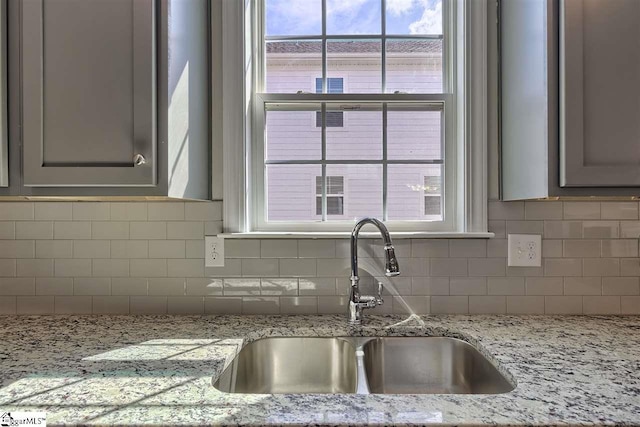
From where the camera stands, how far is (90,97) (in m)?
1.13

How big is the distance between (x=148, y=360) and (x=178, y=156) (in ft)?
1.95

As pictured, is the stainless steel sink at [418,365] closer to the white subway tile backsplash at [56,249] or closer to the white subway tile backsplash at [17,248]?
the white subway tile backsplash at [56,249]

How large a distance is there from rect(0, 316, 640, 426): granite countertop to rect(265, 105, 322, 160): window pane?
655 millimetres

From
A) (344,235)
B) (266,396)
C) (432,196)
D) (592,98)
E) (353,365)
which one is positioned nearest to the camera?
(266,396)

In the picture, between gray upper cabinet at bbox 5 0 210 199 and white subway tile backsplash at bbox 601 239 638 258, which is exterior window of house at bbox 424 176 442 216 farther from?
gray upper cabinet at bbox 5 0 210 199

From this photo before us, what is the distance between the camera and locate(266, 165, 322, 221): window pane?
1.62m

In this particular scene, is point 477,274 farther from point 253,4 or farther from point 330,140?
point 253,4

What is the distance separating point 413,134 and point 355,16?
1.79 feet

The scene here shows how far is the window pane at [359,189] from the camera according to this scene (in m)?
1.62

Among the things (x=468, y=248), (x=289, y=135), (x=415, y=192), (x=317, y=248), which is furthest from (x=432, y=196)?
(x=289, y=135)

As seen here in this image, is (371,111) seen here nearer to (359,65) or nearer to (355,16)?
(359,65)

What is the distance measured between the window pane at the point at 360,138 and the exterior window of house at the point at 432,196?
23 cm

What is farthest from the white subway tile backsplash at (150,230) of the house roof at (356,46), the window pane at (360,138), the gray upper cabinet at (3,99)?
the house roof at (356,46)

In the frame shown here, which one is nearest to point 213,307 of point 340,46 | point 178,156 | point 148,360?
point 148,360
